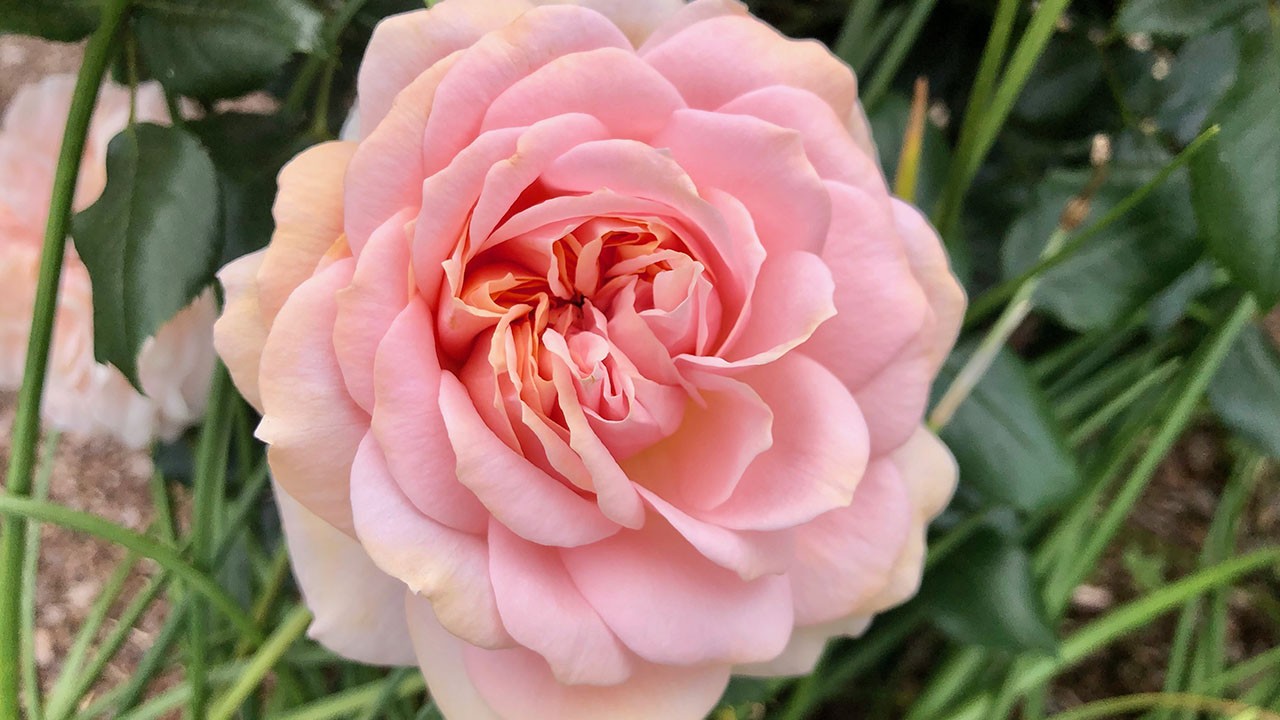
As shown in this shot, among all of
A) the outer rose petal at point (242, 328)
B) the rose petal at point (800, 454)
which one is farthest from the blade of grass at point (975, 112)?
the outer rose petal at point (242, 328)

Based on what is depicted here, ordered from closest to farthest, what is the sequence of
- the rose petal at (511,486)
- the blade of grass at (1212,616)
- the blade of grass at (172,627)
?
the rose petal at (511,486)
the blade of grass at (172,627)
the blade of grass at (1212,616)

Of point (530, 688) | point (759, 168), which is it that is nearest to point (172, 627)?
point (530, 688)

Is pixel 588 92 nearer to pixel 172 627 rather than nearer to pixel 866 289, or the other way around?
pixel 866 289

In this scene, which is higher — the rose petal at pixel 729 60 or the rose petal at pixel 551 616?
the rose petal at pixel 729 60

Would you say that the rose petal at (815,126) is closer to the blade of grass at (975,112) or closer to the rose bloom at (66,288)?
the blade of grass at (975,112)

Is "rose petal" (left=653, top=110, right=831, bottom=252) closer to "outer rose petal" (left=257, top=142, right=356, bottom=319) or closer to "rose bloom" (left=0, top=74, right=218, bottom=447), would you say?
"outer rose petal" (left=257, top=142, right=356, bottom=319)

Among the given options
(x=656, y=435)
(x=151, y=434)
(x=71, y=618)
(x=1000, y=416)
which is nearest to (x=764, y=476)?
(x=656, y=435)

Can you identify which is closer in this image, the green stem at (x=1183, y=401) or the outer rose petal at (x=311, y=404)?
the outer rose petal at (x=311, y=404)
